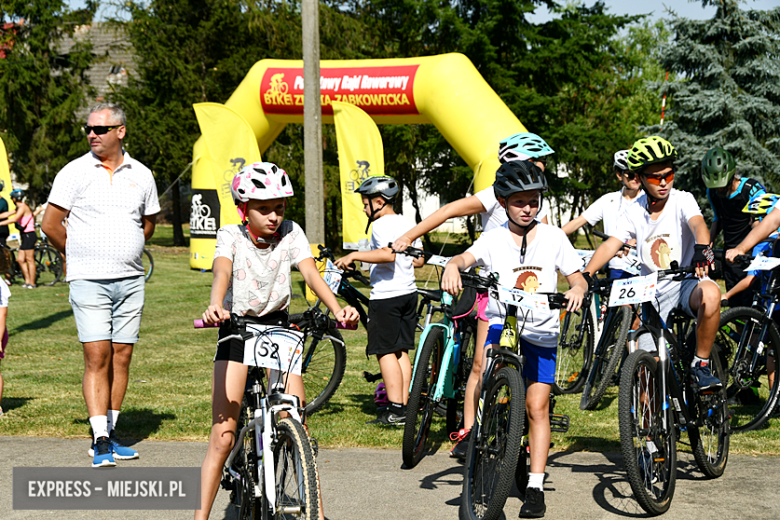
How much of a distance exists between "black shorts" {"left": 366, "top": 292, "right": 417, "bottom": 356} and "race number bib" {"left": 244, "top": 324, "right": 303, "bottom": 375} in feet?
9.51

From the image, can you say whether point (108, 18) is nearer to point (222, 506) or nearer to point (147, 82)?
point (147, 82)

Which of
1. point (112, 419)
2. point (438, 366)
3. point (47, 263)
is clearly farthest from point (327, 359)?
point (47, 263)

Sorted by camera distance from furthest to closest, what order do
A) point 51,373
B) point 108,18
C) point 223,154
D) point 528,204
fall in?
point 108,18 → point 223,154 → point 51,373 → point 528,204

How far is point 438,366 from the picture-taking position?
233 inches

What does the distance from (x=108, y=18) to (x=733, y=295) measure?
28.9 metres

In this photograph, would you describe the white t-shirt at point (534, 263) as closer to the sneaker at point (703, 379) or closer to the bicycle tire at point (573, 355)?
the sneaker at point (703, 379)

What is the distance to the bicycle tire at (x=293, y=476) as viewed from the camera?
324 centimetres

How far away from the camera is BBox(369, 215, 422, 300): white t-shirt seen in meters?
6.64

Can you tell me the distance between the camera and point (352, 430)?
21.7 feet

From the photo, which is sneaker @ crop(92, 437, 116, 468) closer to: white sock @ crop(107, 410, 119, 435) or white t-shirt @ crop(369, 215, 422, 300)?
white sock @ crop(107, 410, 119, 435)

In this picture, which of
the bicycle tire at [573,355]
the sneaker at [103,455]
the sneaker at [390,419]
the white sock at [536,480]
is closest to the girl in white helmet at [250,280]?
the white sock at [536,480]

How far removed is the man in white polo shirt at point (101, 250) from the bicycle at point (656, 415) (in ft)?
11.1

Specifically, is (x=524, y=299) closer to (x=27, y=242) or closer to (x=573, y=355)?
(x=573, y=355)

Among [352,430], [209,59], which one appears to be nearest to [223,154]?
[352,430]
